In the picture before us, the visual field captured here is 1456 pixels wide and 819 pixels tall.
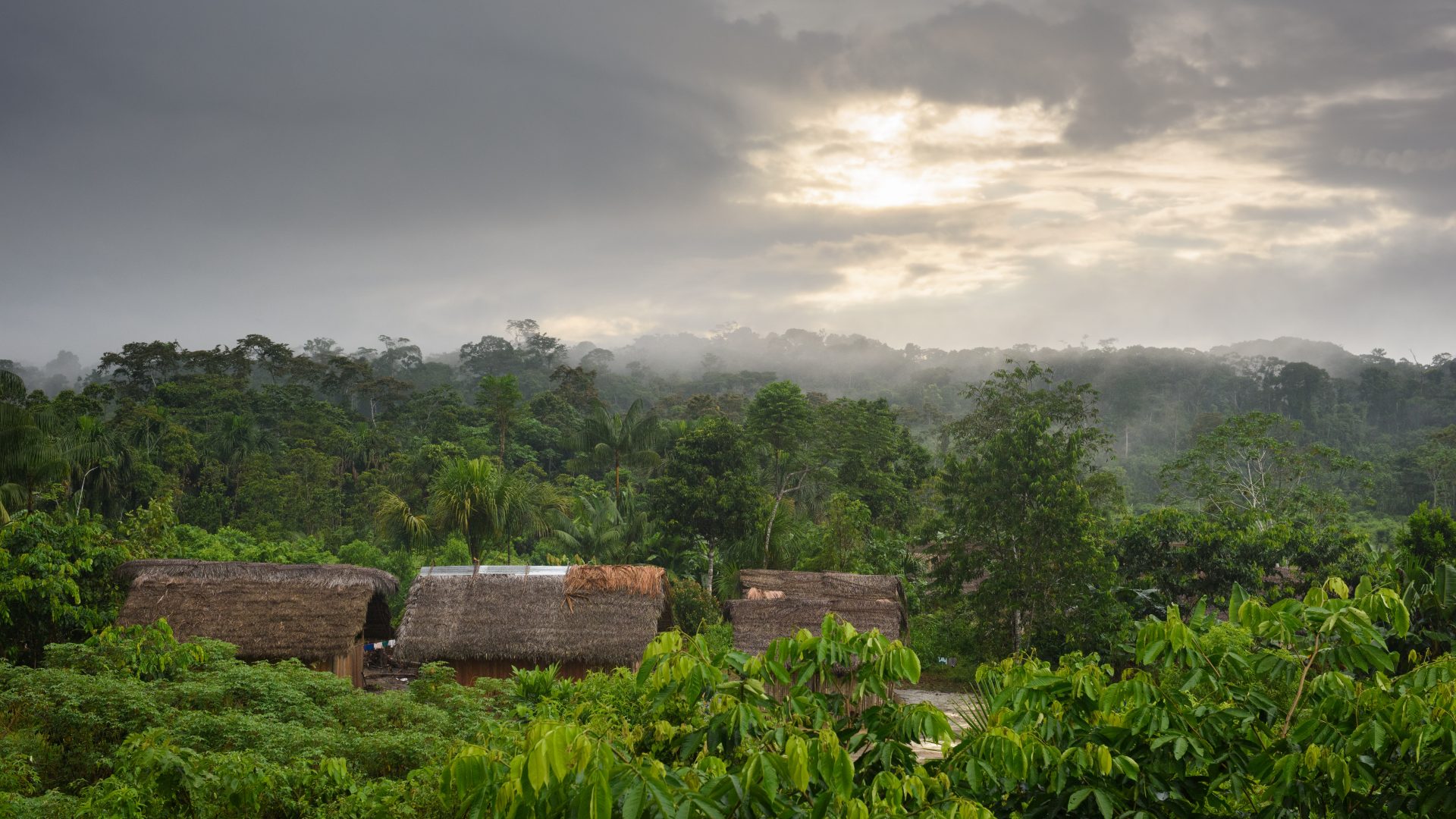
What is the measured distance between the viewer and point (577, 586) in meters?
12.3

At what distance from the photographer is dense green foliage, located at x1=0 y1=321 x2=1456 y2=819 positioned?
2422mm

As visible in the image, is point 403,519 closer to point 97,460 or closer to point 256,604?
point 97,460

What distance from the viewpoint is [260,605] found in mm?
11602

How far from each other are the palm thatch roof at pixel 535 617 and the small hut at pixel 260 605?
78 centimetres

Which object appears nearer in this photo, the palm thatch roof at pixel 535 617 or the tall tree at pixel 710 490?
the palm thatch roof at pixel 535 617

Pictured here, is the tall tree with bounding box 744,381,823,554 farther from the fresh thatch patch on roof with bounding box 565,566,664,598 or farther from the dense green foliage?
the fresh thatch patch on roof with bounding box 565,566,664,598

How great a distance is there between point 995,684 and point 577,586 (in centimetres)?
969

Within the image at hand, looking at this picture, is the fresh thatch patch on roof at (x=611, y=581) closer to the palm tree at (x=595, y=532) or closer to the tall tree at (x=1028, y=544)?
the tall tree at (x=1028, y=544)

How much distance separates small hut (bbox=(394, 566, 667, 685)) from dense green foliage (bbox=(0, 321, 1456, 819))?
1728 millimetres

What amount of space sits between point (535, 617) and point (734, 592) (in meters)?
6.14

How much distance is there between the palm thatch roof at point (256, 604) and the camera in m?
11.4

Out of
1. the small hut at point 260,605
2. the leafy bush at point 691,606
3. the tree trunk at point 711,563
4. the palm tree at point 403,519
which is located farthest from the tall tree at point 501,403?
the small hut at point 260,605

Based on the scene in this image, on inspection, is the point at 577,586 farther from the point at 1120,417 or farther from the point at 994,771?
the point at 1120,417

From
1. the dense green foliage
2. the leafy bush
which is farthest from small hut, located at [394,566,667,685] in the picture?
the leafy bush
